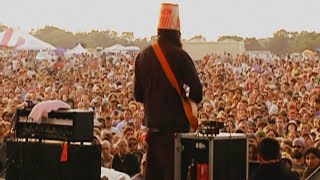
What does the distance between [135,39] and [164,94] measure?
6.42 m

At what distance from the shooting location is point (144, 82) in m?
4.15

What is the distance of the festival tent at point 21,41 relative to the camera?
532 inches

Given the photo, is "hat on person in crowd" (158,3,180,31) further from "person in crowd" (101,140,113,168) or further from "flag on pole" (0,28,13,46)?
"flag on pole" (0,28,13,46)

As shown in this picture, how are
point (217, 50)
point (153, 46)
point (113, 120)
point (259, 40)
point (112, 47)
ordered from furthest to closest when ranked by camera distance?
1. point (112, 47)
2. point (217, 50)
3. point (259, 40)
4. point (113, 120)
5. point (153, 46)

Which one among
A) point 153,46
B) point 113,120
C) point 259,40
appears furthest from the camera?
point 259,40

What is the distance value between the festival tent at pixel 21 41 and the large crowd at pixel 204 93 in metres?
0.22

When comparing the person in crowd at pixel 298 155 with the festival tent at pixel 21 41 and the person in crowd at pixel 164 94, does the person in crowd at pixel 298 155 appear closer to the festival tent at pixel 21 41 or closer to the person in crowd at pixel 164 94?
the person in crowd at pixel 164 94

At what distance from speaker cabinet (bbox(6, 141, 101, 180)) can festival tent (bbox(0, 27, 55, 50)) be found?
9191 millimetres

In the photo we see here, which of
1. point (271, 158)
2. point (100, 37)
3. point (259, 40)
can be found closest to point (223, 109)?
point (259, 40)

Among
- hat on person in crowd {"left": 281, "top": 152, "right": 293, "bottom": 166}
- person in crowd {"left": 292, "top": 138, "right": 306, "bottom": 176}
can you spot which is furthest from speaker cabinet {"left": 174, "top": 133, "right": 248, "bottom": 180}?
person in crowd {"left": 292, "top": 138, "right": 306, "bottom": 176}

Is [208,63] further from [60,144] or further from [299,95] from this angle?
[60,144]

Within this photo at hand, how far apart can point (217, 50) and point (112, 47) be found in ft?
6.44

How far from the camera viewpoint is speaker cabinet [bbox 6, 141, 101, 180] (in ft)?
13.8

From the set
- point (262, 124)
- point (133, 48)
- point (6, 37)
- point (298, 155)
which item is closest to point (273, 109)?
point (262, 124)
